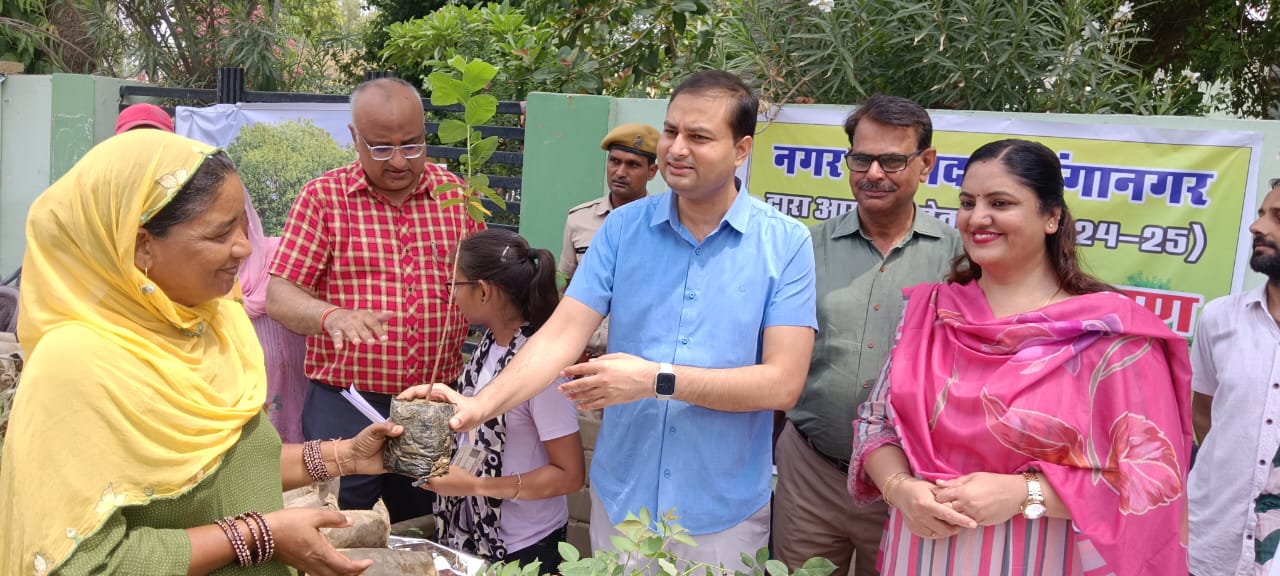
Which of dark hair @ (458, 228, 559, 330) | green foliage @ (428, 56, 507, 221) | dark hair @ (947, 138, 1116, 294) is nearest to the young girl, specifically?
dark hair @ (458, 228, 559, 330)

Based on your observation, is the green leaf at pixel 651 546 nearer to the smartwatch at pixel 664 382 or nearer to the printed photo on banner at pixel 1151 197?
the smartwatch at pixel 664 382

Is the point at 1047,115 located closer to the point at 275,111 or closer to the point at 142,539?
the point at 142,539

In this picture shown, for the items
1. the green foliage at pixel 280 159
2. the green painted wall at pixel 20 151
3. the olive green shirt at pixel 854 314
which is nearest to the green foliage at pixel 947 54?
the olive green shirt at pixel 854 314

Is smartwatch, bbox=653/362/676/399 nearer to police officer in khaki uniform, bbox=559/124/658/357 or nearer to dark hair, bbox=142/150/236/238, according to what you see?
dark hair, bbox=142/150/236/238

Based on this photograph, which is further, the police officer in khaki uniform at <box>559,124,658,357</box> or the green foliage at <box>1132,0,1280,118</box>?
the green foliage at <box>1132,0,1280,118</box>

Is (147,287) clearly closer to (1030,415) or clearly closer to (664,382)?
(664,382)

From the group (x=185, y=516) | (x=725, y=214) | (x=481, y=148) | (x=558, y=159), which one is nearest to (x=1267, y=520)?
(x=725, y=214)

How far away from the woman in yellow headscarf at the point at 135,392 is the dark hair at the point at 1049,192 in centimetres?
164

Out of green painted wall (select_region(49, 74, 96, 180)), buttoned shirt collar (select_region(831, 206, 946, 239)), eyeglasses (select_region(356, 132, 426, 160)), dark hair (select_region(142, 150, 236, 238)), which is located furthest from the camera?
green painted wall (select_region(49, 74, 96, 180))

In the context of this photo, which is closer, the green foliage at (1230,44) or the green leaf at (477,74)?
the green leaf at (477,74)

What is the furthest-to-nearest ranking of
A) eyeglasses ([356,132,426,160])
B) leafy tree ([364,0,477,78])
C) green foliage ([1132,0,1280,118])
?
leafy tree ([364,0,477,78]) < green foliage ([1132,0,1280,118]) < eyeglasses ([356,132,426,160])

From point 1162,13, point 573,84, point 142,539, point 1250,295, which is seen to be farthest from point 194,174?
point 1162,13

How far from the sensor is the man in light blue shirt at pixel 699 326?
7.84ft

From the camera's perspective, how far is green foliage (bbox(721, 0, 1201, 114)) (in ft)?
12.5
